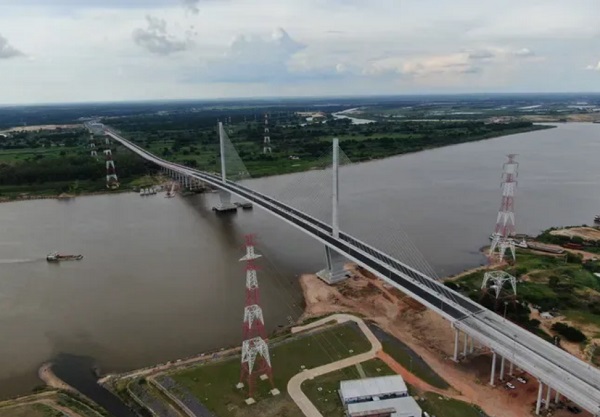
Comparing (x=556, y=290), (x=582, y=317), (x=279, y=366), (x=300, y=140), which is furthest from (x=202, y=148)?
(x=582, y=317)

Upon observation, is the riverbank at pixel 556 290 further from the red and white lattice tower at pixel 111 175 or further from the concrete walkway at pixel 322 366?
the red and white lattice tower at pixel 111 175

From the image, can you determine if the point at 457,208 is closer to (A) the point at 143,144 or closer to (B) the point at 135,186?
(B) the point at 135,186

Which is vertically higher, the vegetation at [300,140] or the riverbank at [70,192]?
the vegetation at [300,140]

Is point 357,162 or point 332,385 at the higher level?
point 357,162

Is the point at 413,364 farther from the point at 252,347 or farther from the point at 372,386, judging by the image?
the point at 252,347

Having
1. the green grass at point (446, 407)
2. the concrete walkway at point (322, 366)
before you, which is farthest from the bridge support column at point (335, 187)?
the green grass at point (446, 407)

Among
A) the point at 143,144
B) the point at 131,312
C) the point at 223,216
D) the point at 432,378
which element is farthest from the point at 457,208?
the point at 143,144
